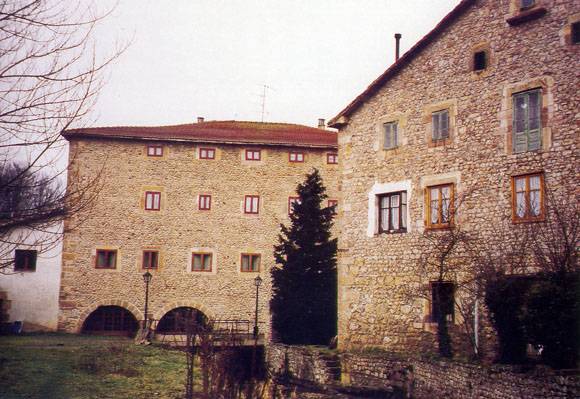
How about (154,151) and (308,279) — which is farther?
(154,151)

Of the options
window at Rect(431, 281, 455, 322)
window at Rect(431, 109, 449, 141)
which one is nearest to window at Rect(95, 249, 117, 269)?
window at Rect(431, 281, 455, 322)

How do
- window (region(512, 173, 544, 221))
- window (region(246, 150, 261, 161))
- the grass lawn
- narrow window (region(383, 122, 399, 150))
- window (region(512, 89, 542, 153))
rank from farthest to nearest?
window (region(246, 150, 261, 161))
narrow window (region(383, 122, 399, 150))
the grass lawn
window (region(512, 89, 542, 153))
window (region(512, 173, 544, 221))

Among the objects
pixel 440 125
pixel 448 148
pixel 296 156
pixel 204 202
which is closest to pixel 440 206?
pixel 448 148

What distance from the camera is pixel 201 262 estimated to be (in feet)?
99.1

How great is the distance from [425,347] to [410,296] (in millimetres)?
1339

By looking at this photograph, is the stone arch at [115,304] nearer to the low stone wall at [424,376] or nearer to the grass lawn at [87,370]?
the grass lawn at [87,370]

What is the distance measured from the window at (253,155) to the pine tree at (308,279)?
6348mm

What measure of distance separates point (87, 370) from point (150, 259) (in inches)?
478

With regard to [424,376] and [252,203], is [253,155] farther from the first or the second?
[424,376]

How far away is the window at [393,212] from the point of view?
16750 mm

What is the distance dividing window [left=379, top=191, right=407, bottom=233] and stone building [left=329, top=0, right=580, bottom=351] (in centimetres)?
4

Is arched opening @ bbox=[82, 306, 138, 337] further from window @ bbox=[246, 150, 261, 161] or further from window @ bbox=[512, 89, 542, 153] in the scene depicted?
window @ bbox=[512, 89, 542, 153]

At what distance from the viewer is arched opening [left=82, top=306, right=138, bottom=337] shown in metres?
29.5

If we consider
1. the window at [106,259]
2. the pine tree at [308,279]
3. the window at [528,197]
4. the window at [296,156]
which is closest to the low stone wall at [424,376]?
the pine tree at [308,279]
